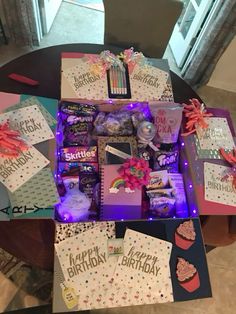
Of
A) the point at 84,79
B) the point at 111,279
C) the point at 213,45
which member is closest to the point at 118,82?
the point at 84,79

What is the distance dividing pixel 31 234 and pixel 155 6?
4.29ft

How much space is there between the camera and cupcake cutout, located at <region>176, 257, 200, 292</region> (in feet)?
3.07

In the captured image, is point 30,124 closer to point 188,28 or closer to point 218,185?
point 218,185

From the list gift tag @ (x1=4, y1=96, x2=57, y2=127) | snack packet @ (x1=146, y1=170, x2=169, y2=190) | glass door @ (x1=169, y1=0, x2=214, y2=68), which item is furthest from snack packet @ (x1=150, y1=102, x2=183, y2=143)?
glass door @ (x1=169, y1=0, x2=214, y2=68)

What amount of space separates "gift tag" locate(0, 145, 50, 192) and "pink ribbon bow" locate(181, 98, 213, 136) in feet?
1.96

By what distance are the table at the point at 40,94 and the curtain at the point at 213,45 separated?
32.5 inches

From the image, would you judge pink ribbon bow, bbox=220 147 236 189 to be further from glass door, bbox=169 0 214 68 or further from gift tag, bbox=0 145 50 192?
glass door, bbox=169 0 214 68

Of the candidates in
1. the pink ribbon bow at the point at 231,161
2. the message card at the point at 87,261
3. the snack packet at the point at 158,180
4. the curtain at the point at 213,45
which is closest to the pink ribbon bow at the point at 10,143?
the message card at the point at 87,261

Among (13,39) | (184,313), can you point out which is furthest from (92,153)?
(13,39)

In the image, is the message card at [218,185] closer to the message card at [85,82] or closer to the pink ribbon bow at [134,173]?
the pink ribbon bow at [134,173]

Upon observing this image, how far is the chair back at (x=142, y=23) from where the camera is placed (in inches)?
61.8

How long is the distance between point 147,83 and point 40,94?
486 mm

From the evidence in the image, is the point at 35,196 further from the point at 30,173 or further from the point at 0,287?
the point at 0,287

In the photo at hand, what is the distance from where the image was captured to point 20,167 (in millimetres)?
1052
